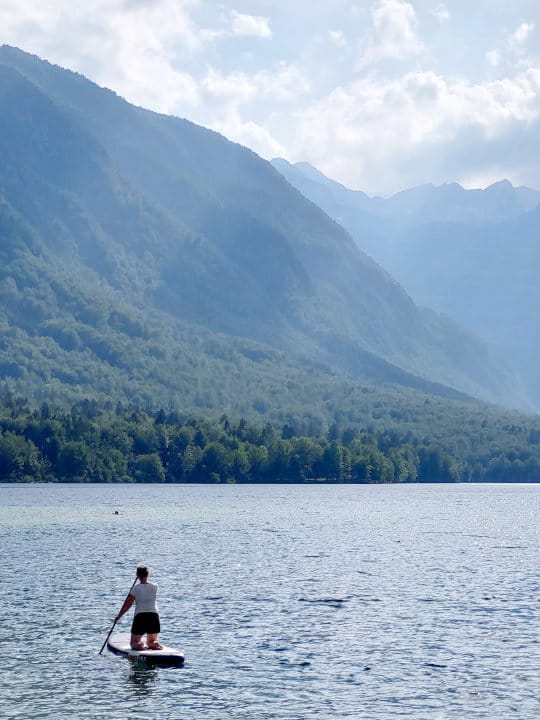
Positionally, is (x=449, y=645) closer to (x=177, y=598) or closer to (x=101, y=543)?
(x=177, y=598)

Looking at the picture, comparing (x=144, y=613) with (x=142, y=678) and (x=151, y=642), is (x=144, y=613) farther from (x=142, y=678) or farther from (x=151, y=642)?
(x=142, y=678)

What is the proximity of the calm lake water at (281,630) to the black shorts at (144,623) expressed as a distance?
6.55ft

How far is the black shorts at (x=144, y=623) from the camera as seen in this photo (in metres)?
65.8

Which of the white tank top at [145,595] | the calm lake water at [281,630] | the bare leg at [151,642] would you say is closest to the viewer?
the calm lake water at [281,630]

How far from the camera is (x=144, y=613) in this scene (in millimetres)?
65750

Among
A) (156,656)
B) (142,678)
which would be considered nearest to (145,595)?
(156,656)

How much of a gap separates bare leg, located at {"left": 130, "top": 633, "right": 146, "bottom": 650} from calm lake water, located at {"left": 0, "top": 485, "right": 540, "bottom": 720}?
109cm

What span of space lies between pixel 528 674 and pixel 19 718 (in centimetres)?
2831

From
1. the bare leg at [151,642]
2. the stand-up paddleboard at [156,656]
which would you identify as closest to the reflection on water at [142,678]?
the stand-up paddleboard at [156,656]

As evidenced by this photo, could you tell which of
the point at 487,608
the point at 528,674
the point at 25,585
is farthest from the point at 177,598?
the point at 528,674

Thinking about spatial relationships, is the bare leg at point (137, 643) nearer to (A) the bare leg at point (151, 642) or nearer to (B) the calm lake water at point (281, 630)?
(A) the bare leg at point (151, 642)

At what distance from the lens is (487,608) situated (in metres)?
88.1

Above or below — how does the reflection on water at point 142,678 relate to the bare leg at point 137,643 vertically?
below

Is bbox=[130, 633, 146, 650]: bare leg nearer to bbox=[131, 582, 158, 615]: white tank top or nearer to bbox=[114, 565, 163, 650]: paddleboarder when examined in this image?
bbox=[114, 565, 163, 650]: paddleboarder
